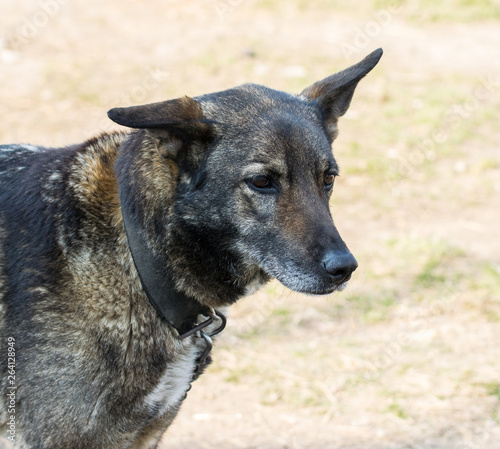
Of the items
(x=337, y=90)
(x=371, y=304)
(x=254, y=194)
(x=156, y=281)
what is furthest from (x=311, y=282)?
(x=371, y=304)

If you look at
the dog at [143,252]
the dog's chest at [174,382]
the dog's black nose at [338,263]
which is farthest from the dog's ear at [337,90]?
the dog's chest at [174,382]

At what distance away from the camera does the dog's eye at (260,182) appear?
8.91 ft

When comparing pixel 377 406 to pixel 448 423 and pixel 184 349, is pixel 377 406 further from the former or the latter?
pixel 184 349

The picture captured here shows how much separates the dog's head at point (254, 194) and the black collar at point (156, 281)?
6.2 inches

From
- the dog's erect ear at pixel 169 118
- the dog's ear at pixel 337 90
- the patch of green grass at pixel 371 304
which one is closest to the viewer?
the dog's erect ear at pixel 169 118

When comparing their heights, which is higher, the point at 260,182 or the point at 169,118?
the point at 169,118

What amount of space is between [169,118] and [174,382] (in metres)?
1.08

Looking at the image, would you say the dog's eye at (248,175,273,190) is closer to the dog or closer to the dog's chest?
the dog

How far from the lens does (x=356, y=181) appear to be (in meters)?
7.11

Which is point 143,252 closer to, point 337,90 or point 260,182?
point 260,182

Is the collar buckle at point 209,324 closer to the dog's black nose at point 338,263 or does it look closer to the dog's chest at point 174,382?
the dog's chest at point 174,382

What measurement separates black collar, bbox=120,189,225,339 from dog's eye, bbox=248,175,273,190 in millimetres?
477

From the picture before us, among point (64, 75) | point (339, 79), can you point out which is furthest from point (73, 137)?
point (339, 79)

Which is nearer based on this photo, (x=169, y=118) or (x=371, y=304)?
(x=169, y=118)
